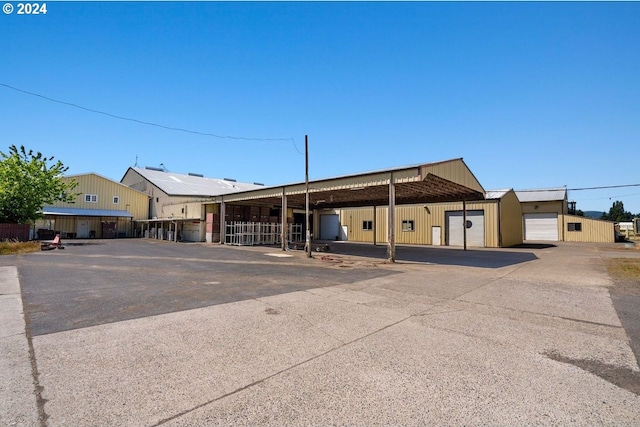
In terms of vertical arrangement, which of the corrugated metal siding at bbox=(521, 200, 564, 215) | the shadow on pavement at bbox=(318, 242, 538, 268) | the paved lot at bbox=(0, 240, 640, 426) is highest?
the corrugated metal siding at bbox=(521, 200, 564, 215)

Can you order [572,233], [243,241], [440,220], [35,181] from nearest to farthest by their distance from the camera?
[35,181], [243,241], [440,220], [572,233]

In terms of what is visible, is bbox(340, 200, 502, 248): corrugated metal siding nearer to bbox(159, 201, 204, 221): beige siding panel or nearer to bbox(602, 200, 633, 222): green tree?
bbox(159, 201, 204, 221): beige siding panel

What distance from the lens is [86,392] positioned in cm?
327

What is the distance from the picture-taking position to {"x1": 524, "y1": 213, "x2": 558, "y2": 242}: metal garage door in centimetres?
3925

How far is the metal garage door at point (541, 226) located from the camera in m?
39.2

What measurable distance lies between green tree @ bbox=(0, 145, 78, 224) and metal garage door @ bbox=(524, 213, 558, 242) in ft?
173

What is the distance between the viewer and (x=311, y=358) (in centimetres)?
418

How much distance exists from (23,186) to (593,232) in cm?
5791

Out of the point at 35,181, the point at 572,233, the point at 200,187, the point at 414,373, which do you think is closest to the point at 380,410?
the point at 414,373

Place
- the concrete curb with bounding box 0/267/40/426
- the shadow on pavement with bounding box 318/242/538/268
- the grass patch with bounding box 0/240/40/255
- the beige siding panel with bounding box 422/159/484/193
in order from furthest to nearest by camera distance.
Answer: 1. the grass patch with bounding box 0/240/40/255
2. the shadow on pavement with bounding box 318/242/538/268
3. the beige siding panel with bounding box 422/159/484/193
4. the concrete curb with bounding box 0/267/40/426

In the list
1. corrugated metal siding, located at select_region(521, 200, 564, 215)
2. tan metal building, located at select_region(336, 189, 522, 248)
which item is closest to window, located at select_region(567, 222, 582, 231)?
corrugated metal siding, located at select_region(521, 200, 564, 215)

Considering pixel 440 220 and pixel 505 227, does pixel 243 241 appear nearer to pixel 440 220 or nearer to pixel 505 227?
pixel 440 220

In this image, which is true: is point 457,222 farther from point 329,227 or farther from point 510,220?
point 329,227

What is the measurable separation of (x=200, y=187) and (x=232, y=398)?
48.6 m
